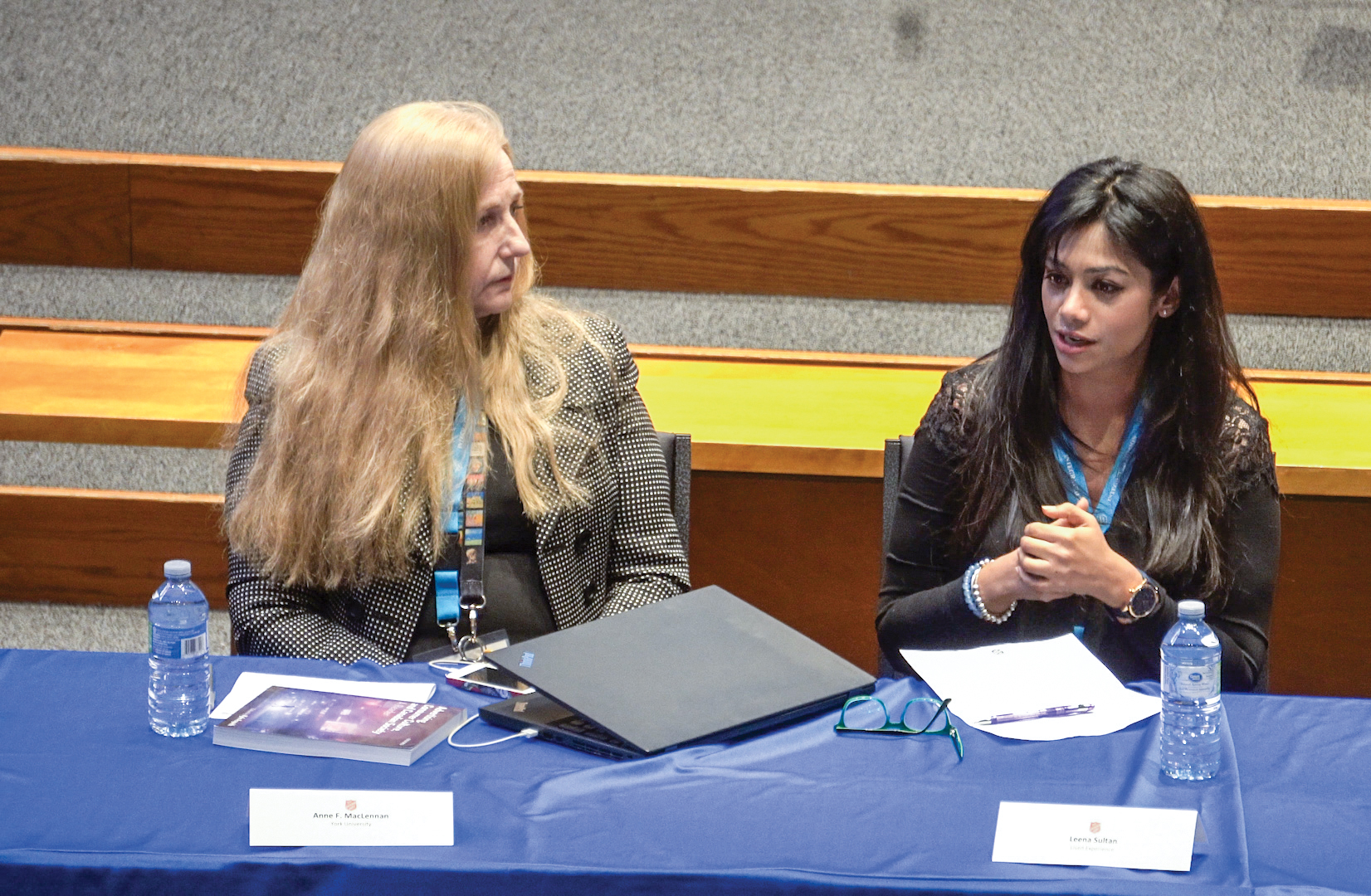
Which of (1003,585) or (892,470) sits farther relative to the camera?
(892,470)

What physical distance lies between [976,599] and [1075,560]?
0.16 metres

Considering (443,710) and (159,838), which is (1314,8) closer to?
(443,710)

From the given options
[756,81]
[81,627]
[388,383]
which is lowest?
[81,627]

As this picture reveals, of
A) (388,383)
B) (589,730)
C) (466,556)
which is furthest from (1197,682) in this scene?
(388,383)

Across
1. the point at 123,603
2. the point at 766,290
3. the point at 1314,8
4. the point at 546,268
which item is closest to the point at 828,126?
the point at 766,290

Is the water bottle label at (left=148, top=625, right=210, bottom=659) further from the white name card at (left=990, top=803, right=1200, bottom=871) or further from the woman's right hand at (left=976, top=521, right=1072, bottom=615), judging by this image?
the woman's right hand at (left=976, top=521, right=1072, bottom=615)

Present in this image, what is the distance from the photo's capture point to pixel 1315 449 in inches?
96.3

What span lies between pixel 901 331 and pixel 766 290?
0.98 ft

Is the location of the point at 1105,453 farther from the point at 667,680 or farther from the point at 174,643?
the point at 174,643

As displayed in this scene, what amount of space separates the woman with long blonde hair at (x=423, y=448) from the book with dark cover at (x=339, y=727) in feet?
1.22

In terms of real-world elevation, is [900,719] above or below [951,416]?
below

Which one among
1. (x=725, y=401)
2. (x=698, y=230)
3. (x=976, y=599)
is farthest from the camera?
(x=698, y=230)

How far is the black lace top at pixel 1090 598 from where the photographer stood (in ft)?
5.81

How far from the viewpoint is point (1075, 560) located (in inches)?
63.9
